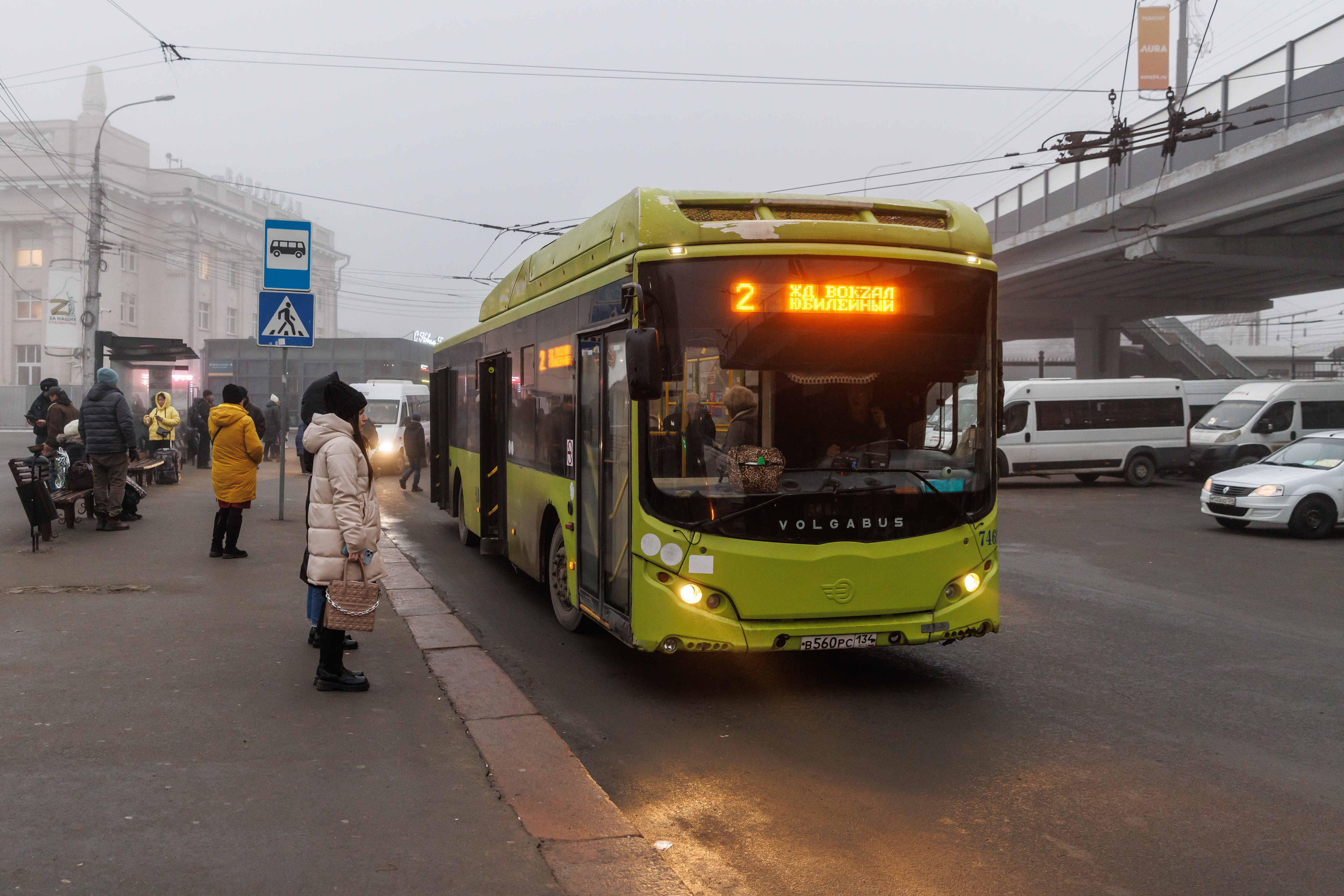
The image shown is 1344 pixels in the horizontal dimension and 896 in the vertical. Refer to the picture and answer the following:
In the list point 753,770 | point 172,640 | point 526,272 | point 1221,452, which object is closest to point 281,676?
point 172,640

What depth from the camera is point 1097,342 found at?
4297 centimetres

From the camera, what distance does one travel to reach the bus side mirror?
19.7 ft

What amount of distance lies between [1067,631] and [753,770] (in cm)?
452

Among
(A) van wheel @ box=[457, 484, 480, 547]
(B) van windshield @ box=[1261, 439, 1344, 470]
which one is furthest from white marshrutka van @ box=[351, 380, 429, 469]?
(B) van windshield @ box=[1261, 439, 1344, 470]

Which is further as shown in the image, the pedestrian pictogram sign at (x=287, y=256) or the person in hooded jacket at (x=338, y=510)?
the pedestrian pictogram sign at (x=287, y=256)

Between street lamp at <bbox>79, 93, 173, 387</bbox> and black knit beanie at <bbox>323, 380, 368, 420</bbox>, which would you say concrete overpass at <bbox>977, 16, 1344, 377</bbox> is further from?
street lamp at <bbox>79, 93, 173, 387</bbox>

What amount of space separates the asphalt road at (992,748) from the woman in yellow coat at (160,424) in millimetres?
13369

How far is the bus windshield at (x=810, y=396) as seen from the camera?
20.9ft

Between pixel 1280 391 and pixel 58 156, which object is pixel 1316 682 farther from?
pixel 58 156

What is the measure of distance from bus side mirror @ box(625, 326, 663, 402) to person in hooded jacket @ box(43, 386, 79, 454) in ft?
40.8

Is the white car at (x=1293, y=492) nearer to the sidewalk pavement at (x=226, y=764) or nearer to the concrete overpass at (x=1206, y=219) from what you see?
the concrete overpass at (x=1206, y=219)

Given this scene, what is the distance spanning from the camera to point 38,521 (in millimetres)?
11398

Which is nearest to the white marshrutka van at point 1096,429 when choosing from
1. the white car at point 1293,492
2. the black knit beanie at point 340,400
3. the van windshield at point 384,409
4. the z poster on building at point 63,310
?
the white car at point 1293,492

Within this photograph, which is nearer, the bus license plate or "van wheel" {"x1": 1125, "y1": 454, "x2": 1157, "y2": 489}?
the bus license plate
